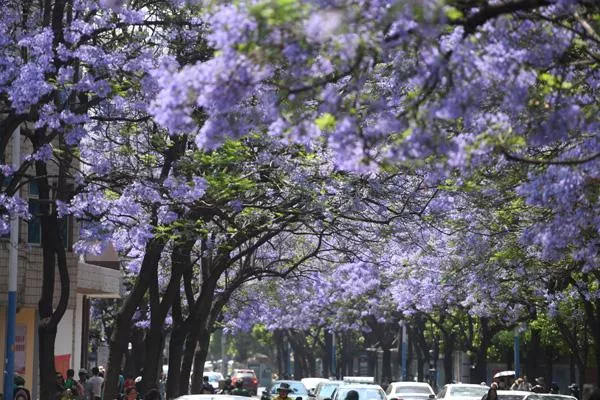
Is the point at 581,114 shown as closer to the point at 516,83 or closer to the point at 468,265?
the point at 516,83

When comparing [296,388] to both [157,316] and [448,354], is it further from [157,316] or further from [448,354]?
[157,316]

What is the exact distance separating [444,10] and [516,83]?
2267 mm

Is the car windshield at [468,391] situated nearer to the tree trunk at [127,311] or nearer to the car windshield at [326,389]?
the car windshield at [326,389]

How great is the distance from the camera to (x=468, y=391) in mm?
30578

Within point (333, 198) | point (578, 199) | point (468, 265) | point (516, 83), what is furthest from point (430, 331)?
point (516, 83)

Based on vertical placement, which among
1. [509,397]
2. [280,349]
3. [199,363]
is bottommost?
[509,397]

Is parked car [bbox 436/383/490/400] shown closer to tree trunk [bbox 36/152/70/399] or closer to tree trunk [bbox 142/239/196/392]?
tree trunk [bbox 142/239/196/392]

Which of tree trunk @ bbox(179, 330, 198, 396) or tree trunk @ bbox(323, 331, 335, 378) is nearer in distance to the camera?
tree trunk @ bbox(179, 330, 198, 396)

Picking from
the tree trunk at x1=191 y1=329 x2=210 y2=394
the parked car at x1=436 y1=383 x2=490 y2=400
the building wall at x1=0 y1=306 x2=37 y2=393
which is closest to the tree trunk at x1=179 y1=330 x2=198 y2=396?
the building wall at x1=0 y1=306 x2=37 y2=393

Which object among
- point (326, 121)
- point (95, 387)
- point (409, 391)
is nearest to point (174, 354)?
point (95, 387)

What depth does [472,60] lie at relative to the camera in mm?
9750

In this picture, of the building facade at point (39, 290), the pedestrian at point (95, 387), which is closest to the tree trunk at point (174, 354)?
the pedestrian at point (95, 387)

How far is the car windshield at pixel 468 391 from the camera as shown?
1187 inches

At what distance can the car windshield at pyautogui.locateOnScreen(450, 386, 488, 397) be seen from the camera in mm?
30141
